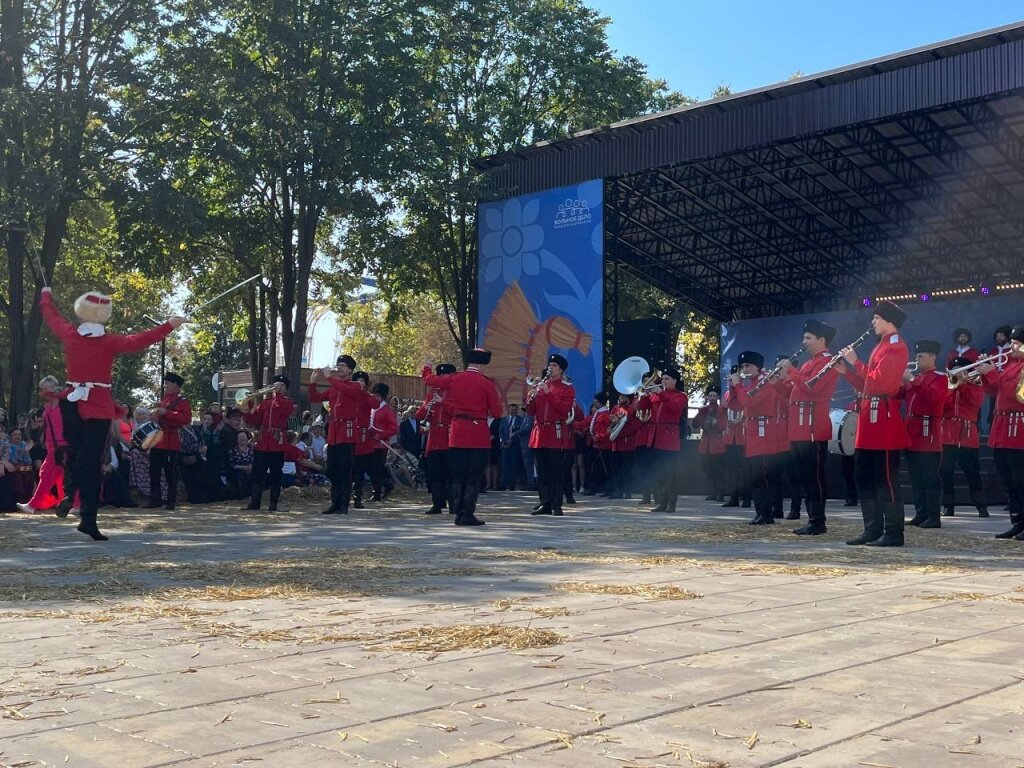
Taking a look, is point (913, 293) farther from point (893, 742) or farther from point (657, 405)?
point (893, 742)

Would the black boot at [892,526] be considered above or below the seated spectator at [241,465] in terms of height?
below

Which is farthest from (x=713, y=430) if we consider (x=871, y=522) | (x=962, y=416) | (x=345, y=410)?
(x=871, y=522)

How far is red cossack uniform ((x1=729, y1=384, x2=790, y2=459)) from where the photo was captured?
43.5ft

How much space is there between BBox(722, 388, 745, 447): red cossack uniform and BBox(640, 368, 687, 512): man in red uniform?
873 millimetres

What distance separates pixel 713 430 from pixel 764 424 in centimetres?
583

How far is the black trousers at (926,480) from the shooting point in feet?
41.7

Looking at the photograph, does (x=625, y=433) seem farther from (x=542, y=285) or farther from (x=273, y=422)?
(x=542, y=285)

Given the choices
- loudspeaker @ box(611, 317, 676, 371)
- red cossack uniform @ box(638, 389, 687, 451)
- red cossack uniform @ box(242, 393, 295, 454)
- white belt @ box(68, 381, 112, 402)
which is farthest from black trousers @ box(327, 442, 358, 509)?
loudspeaker @ box(611, 317, 676, 371)

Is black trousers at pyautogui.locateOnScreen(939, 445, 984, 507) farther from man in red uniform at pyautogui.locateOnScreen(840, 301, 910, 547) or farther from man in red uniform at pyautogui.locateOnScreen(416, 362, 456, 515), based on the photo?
man in red uniform at pyautogui.locateOnScreen(416, 362, 456, 515)

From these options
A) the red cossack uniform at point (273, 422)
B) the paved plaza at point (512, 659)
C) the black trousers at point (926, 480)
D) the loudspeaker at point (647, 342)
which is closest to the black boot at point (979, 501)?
the black trousers at point (926, 480)

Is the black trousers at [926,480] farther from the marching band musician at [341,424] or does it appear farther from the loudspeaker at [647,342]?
the loudspeaker at [647,342]

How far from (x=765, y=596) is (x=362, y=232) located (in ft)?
75.1

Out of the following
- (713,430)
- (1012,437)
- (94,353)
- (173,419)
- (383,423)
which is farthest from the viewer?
(713,430)

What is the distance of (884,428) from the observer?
10117mm
